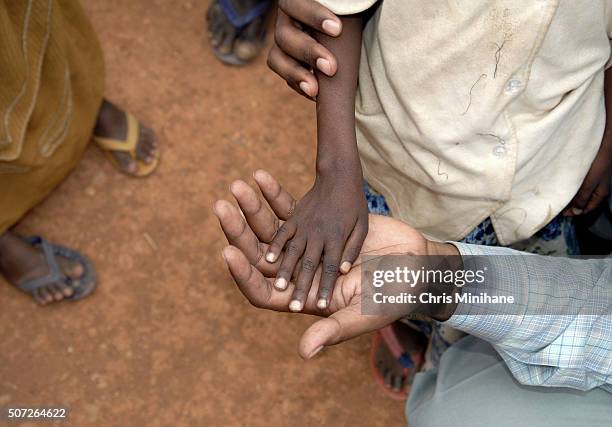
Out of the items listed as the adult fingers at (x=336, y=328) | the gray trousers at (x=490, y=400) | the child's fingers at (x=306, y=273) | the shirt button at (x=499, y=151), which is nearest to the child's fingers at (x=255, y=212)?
the child's fingers at (x=306, y=273)

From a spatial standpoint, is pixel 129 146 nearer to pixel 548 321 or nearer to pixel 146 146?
pixel 146 146

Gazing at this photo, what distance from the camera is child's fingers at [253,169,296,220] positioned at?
1.32m

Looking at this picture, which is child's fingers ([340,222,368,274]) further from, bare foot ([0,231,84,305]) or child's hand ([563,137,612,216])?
bare foot ([0,231,84,305])

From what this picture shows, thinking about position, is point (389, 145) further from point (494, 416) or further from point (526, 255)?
point (494, 416)

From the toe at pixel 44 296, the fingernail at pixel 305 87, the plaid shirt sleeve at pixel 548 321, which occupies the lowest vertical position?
the toe at pixel 44 296

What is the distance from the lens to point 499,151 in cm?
138

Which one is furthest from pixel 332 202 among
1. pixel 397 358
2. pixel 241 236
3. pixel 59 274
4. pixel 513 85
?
pixel 59 274

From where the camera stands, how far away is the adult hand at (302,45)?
1.31 m

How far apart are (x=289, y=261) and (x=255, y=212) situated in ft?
0.42

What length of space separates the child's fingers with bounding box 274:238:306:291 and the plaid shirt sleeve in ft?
1.13

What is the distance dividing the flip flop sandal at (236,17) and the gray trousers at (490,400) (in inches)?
60.7

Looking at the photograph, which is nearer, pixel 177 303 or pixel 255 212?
pixel 255 212

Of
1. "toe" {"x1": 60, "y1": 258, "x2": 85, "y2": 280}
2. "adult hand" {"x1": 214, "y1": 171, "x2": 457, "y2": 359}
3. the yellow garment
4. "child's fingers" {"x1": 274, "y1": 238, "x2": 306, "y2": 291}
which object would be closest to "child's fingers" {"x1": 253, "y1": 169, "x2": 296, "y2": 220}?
"adult hand" {"x1": 214, "y1": 171, "x2": 457, "y2": 359}

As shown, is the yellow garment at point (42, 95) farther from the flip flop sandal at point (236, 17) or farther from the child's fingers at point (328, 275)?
the child's fingers at point (328, 275)
